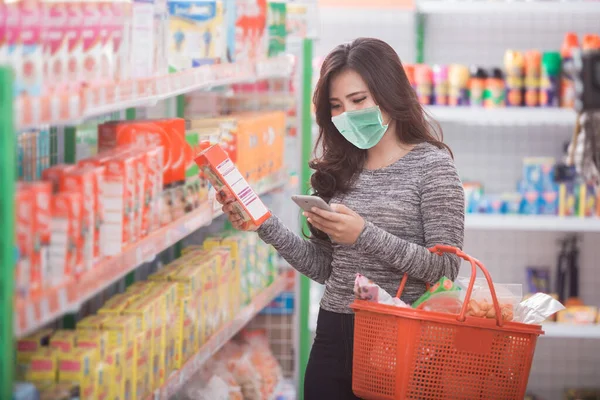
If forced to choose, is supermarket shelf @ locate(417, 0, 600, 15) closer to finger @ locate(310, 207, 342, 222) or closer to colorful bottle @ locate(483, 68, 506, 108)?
colorful bottle @ locate(483, 68, 506, 108)

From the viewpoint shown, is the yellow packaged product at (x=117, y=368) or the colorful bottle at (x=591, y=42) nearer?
Answer: the yellow packaged product at (x=117, y=368)

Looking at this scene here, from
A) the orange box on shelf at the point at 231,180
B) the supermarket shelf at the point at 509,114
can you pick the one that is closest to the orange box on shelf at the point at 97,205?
the orange box on shelf at the point at 231,180

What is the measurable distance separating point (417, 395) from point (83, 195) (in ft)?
3.14

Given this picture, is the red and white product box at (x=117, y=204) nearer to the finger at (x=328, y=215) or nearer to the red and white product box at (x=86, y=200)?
the red and white product box at (x=86, y=200)

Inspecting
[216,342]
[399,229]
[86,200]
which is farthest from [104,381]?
[216,342]

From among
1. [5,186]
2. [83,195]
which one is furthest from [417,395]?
[5,186]

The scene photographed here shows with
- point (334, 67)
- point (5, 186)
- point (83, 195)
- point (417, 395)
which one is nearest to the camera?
point (5, 186)

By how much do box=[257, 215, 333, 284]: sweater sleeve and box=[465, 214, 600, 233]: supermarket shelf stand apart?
7.40 ft

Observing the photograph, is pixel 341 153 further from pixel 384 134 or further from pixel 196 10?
pixel 196 10

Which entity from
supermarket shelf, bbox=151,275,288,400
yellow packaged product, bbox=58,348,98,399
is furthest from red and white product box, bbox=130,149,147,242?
supermarket shelf, bbox=151,275,288,400

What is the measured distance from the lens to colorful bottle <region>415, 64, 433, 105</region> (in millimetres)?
4996

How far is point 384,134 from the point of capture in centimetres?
276

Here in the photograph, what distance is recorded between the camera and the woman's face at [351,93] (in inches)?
Result: 106

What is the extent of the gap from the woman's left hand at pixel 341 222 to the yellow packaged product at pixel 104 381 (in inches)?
→ 26.3
